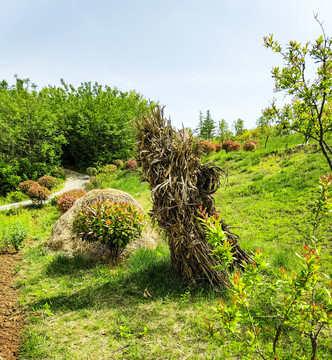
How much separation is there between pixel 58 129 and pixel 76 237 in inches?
617

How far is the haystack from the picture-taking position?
472 centimetres

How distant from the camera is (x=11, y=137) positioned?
13.7m

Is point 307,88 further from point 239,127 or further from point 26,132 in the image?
point 239,127

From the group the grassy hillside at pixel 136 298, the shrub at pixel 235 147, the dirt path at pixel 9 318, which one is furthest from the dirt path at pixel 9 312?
the shrub at pixel 235 147

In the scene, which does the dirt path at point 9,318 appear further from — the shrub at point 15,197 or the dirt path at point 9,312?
the shrub at point 15,197

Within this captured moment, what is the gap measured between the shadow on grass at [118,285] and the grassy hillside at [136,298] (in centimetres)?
1

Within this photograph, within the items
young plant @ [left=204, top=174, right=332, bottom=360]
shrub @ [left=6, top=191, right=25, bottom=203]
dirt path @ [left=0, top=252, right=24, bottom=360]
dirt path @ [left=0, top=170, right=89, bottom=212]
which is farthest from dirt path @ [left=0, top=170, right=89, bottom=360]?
dirt path @ [left=0, top=170, right=89, bottom=212]

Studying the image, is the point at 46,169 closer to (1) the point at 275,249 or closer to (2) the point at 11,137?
(2) the point at 11,137

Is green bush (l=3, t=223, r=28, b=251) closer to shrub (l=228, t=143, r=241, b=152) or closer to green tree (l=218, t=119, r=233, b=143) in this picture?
shrub (l=228, t=143, r=241, b=152)

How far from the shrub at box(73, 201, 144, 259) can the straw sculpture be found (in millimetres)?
986

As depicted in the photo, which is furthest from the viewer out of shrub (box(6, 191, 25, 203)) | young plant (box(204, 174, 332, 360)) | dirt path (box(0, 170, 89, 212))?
dirt path (box(0, 170, 89, 212))

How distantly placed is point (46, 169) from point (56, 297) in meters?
13.5

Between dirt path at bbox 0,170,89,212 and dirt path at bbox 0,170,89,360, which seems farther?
dirt path at bbox 0,170,89,212

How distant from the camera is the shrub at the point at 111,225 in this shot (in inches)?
155
